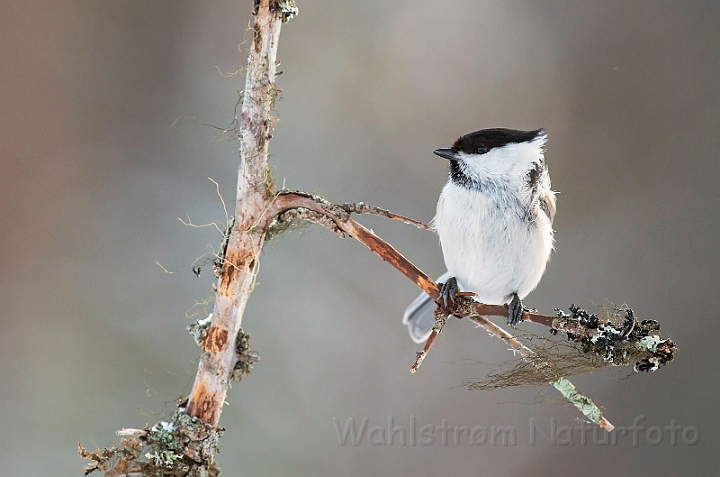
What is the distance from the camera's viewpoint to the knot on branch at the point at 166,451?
98 cm

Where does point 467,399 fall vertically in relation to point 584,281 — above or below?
below

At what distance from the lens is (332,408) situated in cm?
229

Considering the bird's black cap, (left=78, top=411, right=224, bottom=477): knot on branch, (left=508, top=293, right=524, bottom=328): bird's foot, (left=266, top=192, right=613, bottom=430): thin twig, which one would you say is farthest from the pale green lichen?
(left=78, top=411, right=224, bottom=477): knot on branch

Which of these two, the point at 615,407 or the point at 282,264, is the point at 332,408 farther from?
the point at 615,407

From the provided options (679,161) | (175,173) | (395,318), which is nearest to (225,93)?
(175,173)

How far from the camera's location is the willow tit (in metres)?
1.27

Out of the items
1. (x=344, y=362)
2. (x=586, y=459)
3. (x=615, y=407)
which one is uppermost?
(x=344, y=362)

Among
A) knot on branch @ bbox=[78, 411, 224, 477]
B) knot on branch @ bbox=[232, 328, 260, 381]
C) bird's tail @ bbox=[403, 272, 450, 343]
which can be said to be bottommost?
knot on branch @ bbox=[78, 411, 224, 477]

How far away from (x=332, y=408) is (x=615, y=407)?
109 cm

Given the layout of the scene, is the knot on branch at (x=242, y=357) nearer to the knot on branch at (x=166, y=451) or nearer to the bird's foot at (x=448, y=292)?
the knot on branch at (x=166, y=451)

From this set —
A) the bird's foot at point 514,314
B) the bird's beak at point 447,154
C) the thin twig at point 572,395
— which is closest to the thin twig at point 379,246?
the thin twig at point 572,395

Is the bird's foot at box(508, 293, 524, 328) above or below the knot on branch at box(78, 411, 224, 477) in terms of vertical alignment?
above

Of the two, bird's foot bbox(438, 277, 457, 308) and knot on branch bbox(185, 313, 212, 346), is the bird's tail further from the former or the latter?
knot on branch bbox(185, 313, 212, 346)

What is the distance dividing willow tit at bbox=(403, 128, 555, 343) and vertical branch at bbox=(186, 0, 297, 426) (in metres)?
0.47
